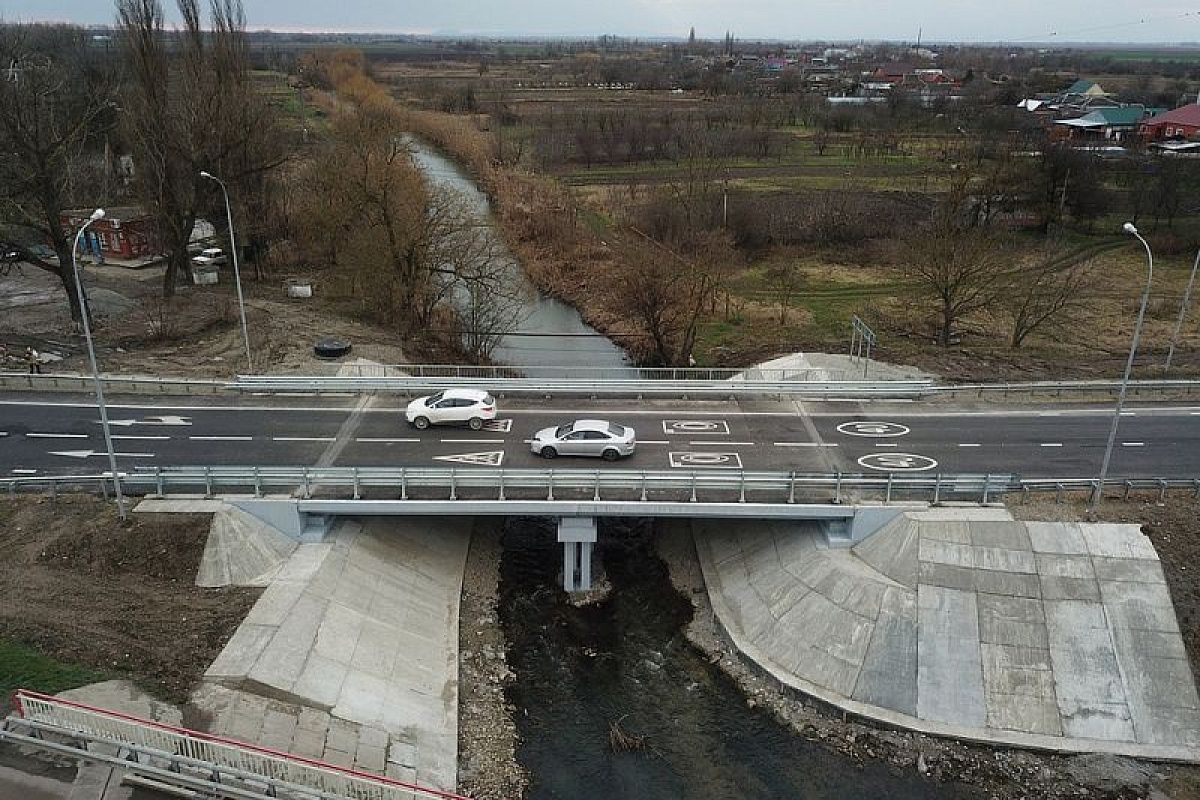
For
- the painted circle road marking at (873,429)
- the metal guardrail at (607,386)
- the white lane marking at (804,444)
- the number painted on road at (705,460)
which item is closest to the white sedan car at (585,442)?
the number painted on road at (705,460)

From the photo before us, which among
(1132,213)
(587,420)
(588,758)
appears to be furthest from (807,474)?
(1132,213)

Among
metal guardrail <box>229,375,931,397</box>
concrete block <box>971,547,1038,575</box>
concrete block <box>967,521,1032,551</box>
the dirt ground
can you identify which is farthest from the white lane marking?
the dirt ground

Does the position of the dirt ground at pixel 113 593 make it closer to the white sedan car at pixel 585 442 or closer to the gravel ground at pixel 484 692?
the gravel ground at pixel 484 692

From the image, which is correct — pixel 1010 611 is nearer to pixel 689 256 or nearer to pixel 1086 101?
pixel 689 256

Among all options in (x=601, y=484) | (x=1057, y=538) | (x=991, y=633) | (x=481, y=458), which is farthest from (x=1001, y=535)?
(x=481, y=458)

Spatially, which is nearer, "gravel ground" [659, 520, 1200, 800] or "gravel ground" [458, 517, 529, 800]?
"gravel ground" [659, 520, 1200, 800]

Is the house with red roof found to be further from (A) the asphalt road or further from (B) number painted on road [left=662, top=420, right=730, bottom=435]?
(B) number painted on road [left=662, top=420, right=730, bottom=435]
